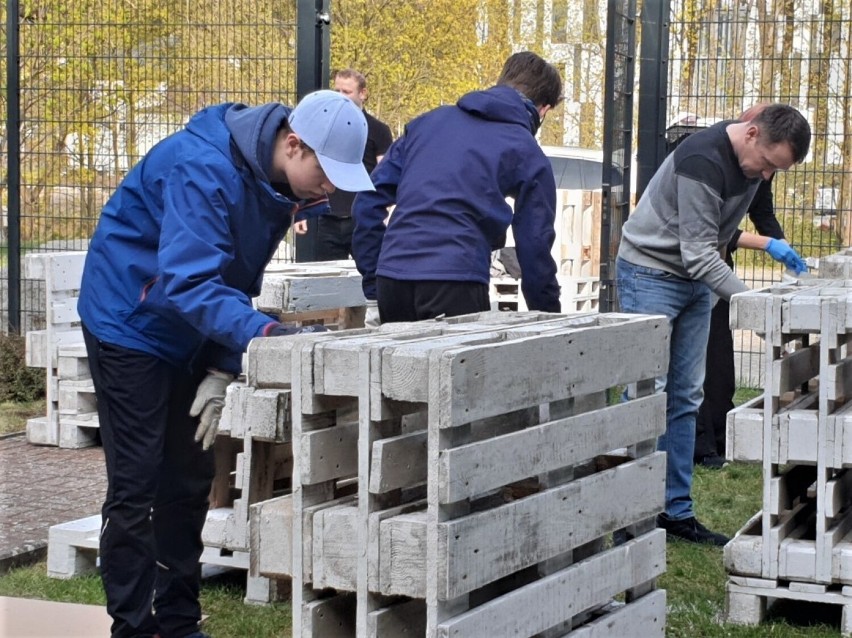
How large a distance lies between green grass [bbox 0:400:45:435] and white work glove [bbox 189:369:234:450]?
4.86 m

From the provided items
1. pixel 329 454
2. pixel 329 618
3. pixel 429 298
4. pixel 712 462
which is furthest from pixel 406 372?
pixel 712 462

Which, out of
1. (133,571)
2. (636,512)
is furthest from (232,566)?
(636,512)

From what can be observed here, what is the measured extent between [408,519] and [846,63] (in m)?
7.31

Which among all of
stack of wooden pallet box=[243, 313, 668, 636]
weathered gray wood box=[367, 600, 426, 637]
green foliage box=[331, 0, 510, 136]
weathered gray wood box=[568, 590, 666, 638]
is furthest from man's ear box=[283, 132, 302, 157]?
green foliage box=[331, 0, 510, 136]

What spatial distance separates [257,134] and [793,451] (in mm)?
2247

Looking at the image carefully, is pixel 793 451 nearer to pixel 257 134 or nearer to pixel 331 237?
pixel 257 134

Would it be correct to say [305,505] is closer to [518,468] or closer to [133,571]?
[518,468]

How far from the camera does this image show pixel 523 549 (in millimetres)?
3428

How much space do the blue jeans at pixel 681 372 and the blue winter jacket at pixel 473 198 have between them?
0.76 metres

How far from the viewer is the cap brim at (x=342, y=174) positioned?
3830 mm

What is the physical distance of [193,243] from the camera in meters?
3.70

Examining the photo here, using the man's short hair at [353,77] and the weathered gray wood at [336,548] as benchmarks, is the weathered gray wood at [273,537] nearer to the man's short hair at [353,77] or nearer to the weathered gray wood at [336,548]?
the weathered gray wood at [336,548]

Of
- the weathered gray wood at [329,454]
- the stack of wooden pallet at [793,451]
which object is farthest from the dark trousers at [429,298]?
the weathered gray wood at [329,454]

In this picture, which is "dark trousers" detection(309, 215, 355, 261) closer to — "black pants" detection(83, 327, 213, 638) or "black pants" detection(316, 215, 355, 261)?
"black pants" detection(316, 215, 355, 261)
